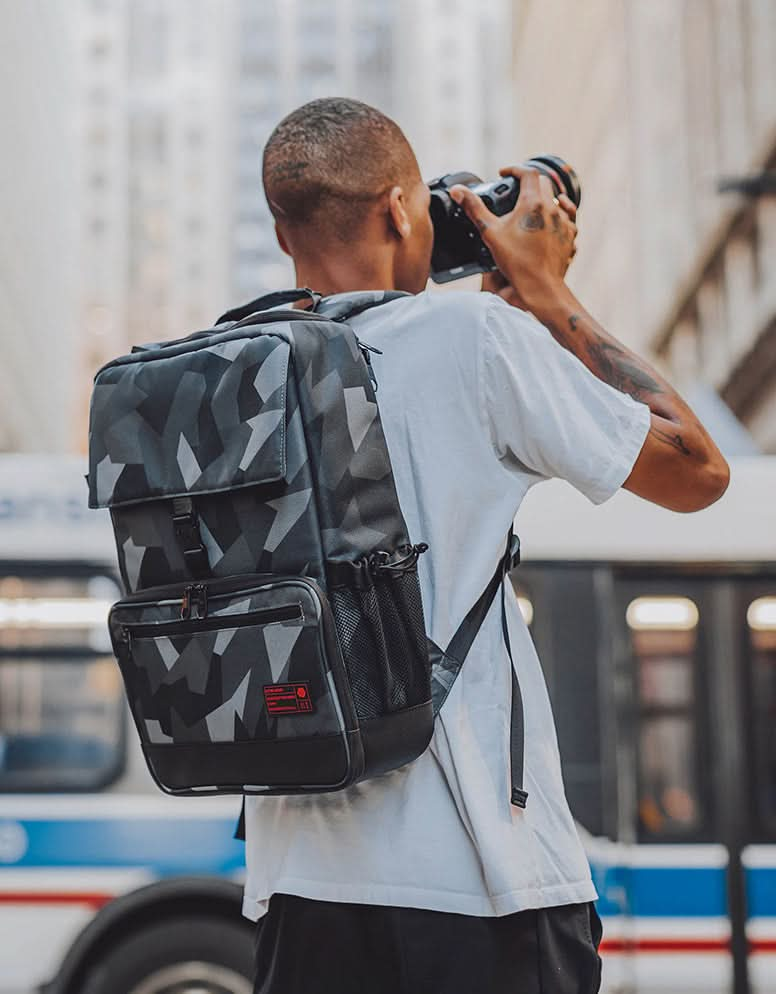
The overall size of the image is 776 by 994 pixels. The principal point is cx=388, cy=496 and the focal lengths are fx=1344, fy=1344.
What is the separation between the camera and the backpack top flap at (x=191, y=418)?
1.50 meters

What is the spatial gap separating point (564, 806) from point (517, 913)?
15 centimetres

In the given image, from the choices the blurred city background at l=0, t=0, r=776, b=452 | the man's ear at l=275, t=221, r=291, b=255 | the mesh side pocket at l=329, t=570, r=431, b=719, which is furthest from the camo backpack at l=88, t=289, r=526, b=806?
the blurred city background at l=0, t=0, r=776, b=452

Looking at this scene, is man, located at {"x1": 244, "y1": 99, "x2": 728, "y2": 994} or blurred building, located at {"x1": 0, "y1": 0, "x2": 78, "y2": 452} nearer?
man, located at {"x1": 244, "y1": 99, "x2": 728, "y2": 994}

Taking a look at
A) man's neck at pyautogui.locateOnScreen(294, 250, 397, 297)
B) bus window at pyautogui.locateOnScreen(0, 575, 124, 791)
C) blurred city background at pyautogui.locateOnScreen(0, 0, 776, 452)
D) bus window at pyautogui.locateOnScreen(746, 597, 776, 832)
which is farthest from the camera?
blurred city background at pyautogui.locateOnScreen(0, 0, 776, 452)

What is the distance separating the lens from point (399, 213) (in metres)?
1.75

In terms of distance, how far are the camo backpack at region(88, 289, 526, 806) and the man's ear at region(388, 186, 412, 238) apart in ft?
0.75

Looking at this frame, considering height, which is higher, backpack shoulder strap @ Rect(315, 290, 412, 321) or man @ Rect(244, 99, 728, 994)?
backpack shoulder strap @ Rect(315, 290, 412, 321)

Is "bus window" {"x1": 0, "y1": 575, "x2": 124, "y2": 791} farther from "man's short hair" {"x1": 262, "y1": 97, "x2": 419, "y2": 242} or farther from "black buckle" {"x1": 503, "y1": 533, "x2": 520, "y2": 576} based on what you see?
"black buckle" {"x1": 503, "y1": 533, "x2": 520, "y2": 576}

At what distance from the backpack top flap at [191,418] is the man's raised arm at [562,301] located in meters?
0.40

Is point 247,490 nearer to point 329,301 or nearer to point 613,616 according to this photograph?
point 329,301

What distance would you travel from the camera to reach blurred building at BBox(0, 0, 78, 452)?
38.4 meters

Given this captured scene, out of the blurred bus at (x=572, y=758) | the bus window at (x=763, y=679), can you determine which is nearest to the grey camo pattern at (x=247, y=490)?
the blurred bus at (x=572, y=758)

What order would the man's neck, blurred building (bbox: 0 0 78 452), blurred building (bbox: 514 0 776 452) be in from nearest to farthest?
the man's neck, blurred building (bbox: 514 0 776 452), blurred building (bbox: 0 0 78 452)

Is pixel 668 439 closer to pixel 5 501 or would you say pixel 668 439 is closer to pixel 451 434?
pixel 451 434
